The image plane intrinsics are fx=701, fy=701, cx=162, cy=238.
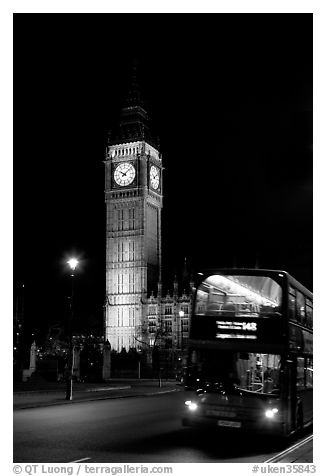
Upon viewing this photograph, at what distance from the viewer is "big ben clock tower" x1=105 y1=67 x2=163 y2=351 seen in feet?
320

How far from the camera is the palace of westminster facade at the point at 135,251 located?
96.6m

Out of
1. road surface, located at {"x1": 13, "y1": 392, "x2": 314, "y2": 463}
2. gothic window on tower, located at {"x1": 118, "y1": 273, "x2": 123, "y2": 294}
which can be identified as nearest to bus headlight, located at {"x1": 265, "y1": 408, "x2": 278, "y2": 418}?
road surface, located at {"x1": 13, "y1": 392, "x2": 314, "y2": 463}

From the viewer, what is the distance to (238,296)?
13.3 meters

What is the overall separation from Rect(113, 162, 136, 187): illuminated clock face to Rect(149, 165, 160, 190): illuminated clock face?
9.05 ft

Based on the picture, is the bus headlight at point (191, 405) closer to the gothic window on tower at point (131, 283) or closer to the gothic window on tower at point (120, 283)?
the gothic window on tower at point (131, 283)

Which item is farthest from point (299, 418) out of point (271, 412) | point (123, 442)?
point (123, 442)

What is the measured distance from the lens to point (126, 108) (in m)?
107

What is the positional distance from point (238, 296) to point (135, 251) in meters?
86.3

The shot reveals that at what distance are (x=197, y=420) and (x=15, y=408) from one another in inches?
426

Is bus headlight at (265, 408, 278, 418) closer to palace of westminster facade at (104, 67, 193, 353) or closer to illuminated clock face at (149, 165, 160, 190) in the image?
palace of westminster facade at (104, 67, 193, 353)

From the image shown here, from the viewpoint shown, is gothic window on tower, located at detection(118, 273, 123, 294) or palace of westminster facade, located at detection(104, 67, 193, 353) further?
gothic window on tower, located at detection(118, 273, 123, 294)
